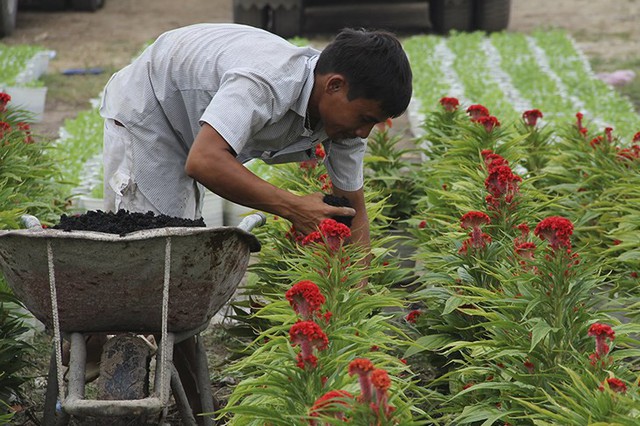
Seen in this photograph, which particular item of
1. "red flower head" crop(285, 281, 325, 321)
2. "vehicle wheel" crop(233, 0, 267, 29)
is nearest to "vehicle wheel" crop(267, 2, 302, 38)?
"vehicle wheel" crop(233, 0, 267, 29)

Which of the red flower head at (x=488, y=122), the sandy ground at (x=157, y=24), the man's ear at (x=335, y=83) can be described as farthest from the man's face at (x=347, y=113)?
the sandy ground at (x=157, y=24)

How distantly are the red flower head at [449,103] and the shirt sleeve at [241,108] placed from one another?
3.00 m

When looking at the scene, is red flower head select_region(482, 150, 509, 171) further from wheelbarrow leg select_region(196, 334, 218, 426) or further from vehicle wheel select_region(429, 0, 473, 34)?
vehicle wheel select_region(429, 0, 473, 34)

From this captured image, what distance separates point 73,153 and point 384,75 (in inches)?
185

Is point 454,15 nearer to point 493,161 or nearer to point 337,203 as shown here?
point 493,161

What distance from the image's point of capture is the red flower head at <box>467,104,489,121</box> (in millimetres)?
5961

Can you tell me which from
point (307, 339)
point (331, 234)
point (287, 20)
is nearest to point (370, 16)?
point (287, 20)

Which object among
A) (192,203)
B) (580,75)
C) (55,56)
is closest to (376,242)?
(192,203)

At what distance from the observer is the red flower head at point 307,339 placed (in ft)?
9.04

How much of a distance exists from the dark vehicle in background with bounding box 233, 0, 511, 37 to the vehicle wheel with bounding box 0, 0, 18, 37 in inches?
110

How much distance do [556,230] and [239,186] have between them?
983mm

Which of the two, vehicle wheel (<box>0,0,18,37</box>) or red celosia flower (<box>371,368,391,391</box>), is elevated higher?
red celosia flower (<box>371,368,391,391</box>)

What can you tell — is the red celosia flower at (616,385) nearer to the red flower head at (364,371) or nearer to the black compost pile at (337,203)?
the red flower head at (364,371)

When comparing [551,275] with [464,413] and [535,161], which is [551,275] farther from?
[535,161]
